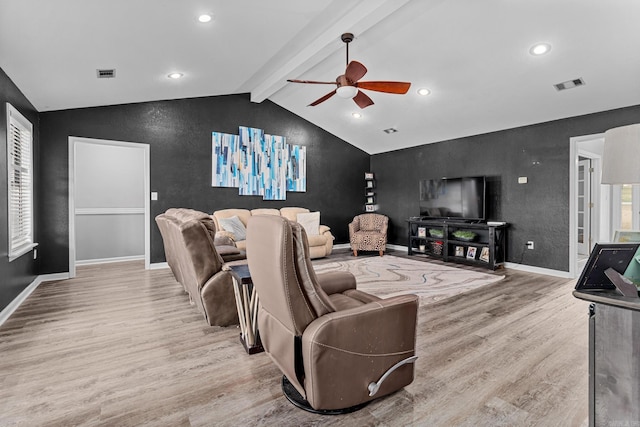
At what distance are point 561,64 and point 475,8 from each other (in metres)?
1.43

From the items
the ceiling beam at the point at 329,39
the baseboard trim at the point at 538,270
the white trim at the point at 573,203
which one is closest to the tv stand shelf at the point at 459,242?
the baseboard trim at the point at 538,270

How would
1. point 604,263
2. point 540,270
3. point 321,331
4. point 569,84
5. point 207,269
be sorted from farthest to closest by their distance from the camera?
point 540,270 < point 569,84 < point 207,269 < point 321,331 < point 604,263

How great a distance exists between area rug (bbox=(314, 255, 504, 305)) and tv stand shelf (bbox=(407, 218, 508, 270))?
0.56m

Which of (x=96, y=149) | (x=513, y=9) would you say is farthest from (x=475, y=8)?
(x=96, y=149)

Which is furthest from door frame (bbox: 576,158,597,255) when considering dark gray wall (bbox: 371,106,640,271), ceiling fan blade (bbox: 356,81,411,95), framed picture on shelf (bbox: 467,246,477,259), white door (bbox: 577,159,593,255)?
ceiling fan blade (bbox: 356,81,411,95)

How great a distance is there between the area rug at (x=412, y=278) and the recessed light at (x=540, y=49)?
9.43 feet

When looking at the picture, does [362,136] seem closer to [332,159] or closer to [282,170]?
[332,159]

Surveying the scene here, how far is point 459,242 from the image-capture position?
5930mm

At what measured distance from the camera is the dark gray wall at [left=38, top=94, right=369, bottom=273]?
477 cm

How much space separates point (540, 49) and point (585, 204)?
4.36 m

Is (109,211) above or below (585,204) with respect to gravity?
below

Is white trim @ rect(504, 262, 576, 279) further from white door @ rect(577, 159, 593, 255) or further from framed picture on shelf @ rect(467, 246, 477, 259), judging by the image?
white door @ rect(577, 159, 593, 255)

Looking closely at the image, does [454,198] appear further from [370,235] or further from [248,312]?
[248,312]

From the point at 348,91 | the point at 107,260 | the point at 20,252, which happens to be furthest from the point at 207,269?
the point at 107,260
